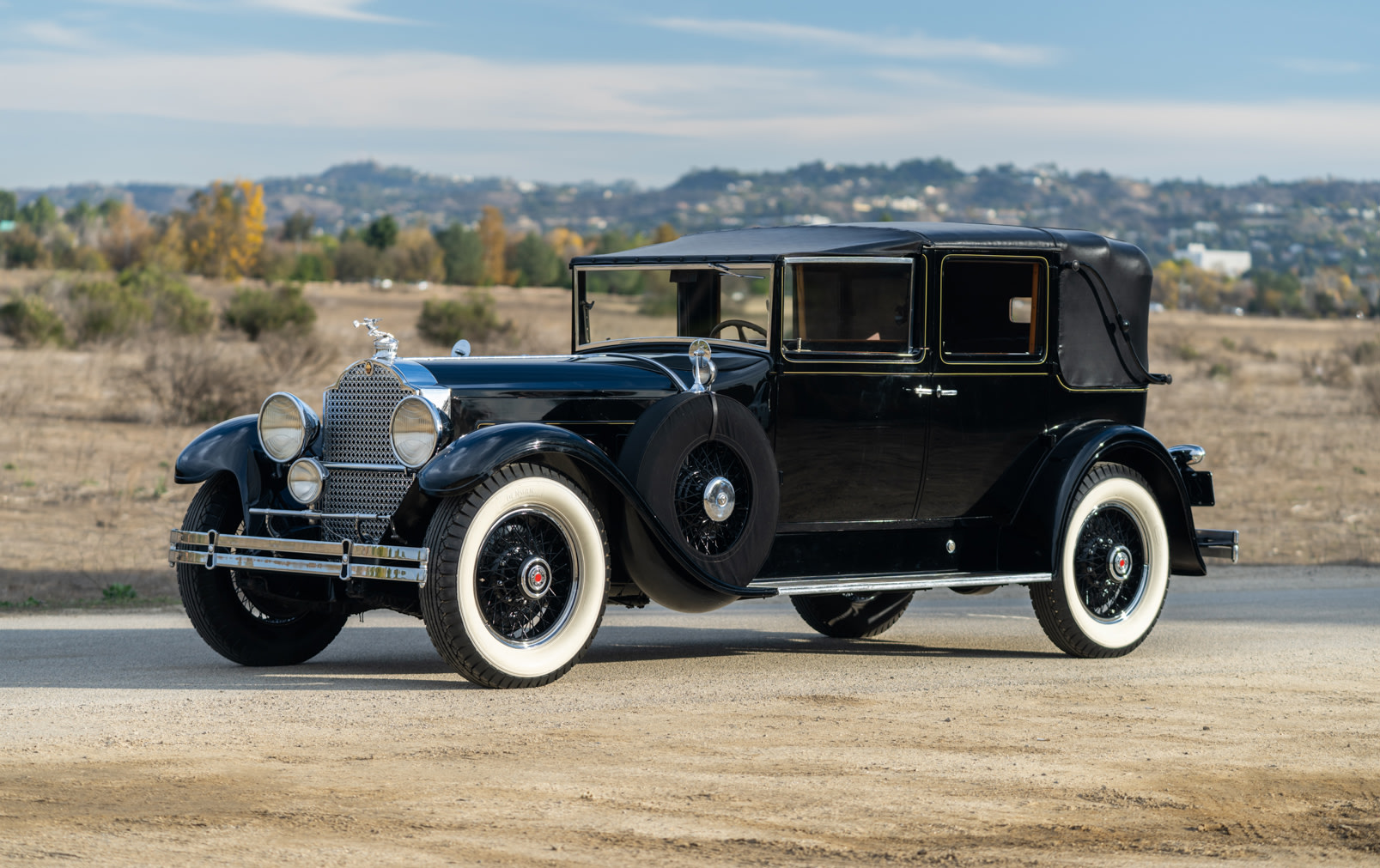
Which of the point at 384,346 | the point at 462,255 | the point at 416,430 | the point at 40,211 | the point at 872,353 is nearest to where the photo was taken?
the point at 416,430

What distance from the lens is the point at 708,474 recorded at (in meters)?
8.05

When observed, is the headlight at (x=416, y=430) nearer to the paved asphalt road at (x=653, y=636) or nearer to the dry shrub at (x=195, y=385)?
the paved asphalt road at (x=653, y=636)

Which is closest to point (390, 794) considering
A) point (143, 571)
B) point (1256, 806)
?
point (1256, 806)

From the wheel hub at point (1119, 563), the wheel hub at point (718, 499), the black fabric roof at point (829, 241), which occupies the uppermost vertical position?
the black fabric roof at point (829, 241)

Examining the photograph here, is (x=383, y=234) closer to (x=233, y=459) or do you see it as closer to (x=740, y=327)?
(x=740, y=327)

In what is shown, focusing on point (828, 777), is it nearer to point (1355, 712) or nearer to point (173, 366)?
point (1355, 712)

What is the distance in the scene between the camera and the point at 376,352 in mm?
8078

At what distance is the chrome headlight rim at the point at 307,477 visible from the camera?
Result: 7.97 m

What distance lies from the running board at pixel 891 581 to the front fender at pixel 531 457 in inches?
12.6

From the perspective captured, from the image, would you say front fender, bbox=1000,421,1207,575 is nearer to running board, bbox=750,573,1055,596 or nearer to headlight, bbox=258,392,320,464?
running board, bbox=750,573,1055,596

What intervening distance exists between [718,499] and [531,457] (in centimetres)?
101

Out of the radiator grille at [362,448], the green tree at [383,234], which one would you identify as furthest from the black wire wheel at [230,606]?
the green tree at [383,234]

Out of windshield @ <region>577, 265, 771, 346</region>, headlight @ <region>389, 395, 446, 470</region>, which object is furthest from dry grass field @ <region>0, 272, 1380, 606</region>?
headlight @ <region>389, 395, 446, 470</region>

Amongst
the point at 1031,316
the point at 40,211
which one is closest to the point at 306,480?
the point at 1031,316
